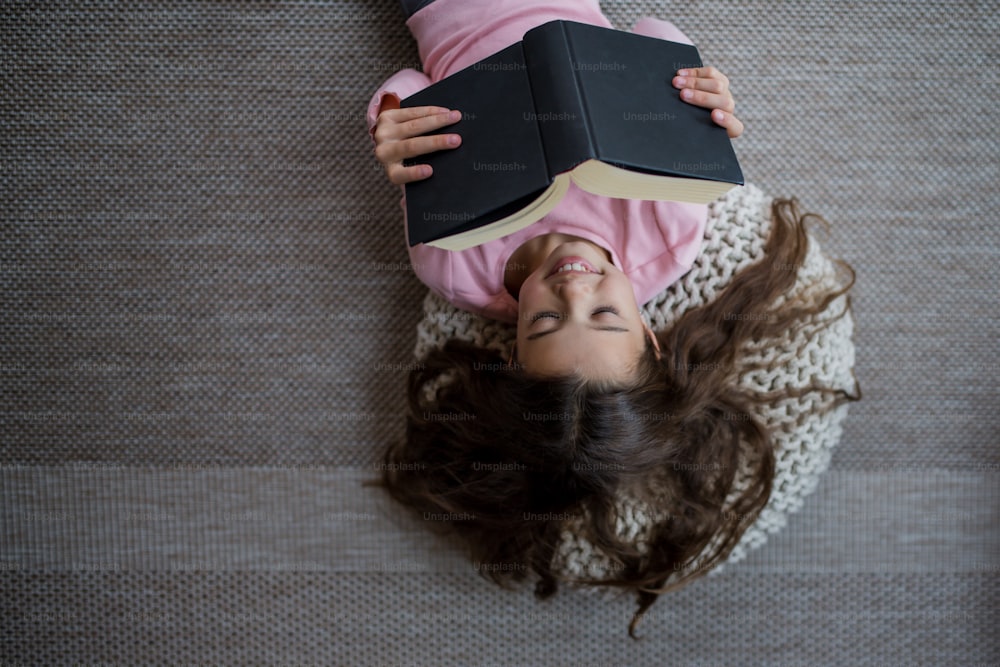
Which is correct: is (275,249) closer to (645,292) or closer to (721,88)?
(645,292)

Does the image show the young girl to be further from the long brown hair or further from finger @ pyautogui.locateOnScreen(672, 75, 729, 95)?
finger @ pyautogui.locateOnScreen(672, 75, 729, 95)

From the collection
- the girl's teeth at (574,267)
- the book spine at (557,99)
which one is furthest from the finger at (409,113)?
the girl's teeth at (574,267)

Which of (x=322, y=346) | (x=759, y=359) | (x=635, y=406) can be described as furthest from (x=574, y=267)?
(x=322, y=346)

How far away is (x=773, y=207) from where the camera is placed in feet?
3.07

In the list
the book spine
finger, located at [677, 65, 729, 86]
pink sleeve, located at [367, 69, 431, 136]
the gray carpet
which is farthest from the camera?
the gray carpet

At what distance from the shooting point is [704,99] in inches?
28.7

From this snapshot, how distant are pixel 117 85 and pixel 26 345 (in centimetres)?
42

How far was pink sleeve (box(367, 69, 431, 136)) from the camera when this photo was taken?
0.87m

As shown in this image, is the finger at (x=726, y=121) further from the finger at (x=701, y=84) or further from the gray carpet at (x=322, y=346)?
the gray carpet at (x=322, y=346)

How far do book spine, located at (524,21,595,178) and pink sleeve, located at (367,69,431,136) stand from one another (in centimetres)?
24

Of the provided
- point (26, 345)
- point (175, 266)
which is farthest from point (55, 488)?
point (175, 266)

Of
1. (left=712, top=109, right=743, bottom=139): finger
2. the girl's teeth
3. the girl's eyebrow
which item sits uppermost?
(left=712, top=109, right=743, bottom=139): finger

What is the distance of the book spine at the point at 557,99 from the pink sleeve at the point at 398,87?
24 centimetres

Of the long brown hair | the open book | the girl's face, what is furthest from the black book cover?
the long brown hair
